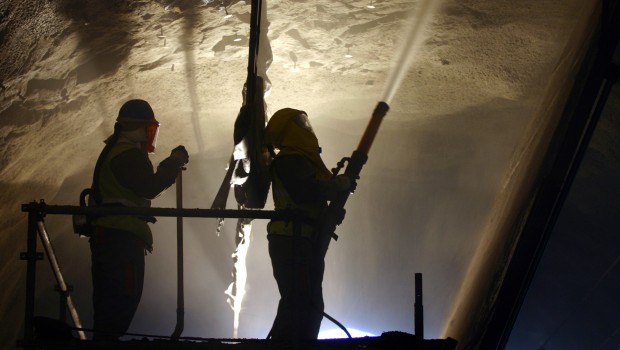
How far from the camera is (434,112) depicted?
8.95m

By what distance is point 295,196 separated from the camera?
451cm

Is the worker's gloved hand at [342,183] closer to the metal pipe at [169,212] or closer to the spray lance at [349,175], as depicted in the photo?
the spray lance at [349,175]

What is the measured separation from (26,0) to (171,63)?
7.04 feet

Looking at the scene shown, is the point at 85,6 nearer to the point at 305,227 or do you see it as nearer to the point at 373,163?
the point at 305,227

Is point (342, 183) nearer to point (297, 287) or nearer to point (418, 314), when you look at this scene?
point (297, 287)

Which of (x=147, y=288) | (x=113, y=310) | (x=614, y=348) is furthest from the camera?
(x=147, y=288)

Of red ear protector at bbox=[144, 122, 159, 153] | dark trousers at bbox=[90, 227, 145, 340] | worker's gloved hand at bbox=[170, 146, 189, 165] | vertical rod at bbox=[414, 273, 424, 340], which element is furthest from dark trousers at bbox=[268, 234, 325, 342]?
red ear protector at bbox=[144, 122, 159, 153]

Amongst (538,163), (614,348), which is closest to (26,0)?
(538,163)

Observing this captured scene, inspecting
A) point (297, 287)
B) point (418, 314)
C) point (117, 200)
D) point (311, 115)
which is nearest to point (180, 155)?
point (117, 200)

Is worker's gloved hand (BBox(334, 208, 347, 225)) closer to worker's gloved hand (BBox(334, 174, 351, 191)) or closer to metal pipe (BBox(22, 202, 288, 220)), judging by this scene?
worker's gloved hand (BBox(334, 174, 351, 191))

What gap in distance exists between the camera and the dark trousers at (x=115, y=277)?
429 centimetres

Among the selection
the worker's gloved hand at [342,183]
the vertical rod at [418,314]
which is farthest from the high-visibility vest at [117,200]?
the vertical rod at [418,314]

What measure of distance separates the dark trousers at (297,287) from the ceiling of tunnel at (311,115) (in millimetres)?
2147

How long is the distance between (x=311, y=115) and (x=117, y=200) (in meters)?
5.07
